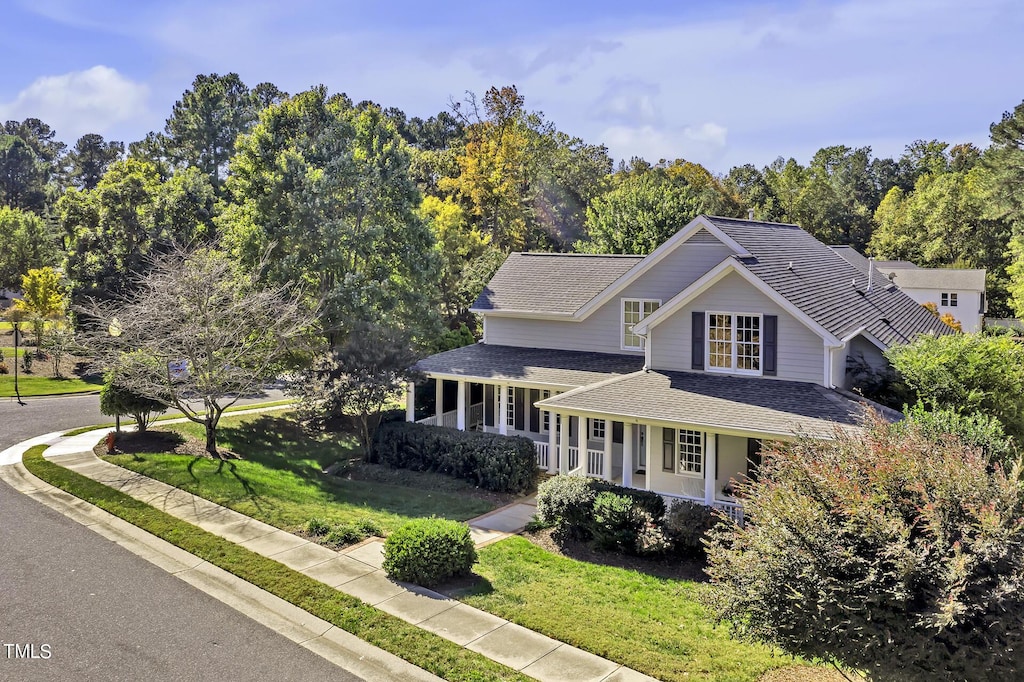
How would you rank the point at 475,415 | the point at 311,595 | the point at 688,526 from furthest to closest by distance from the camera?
the point at 475,415 < the point at 688,526 < the point at 311,595

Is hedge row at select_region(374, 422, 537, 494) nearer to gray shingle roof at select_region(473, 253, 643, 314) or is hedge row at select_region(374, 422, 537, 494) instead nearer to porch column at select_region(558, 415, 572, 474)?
porch column at select_region(558, 415, 572, 474)

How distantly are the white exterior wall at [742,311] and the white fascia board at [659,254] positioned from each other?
1203 millimetres

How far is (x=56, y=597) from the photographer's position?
12031 millimetres

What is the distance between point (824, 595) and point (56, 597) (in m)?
12.0

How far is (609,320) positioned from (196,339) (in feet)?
42.4

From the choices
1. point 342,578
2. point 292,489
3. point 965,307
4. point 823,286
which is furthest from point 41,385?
point 965,307

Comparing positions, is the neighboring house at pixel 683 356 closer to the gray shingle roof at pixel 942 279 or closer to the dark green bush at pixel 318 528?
the dark green bush at pixel 318 528

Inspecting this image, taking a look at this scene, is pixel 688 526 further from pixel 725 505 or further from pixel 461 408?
pixel 461 408

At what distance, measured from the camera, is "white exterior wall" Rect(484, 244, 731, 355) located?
2131 centimetres

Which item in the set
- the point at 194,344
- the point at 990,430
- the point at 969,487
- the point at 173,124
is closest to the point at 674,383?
the point at 990,430

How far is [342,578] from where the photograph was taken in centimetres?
1312

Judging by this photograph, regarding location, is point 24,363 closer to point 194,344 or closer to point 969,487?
point 194,344

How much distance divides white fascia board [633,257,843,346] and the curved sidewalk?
32.1 feet

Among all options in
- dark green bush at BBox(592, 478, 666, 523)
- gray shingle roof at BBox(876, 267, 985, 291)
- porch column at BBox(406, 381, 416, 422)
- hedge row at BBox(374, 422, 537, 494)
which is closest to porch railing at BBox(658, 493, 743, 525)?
dark green bush at BBox(592, 478, 666, 523)
